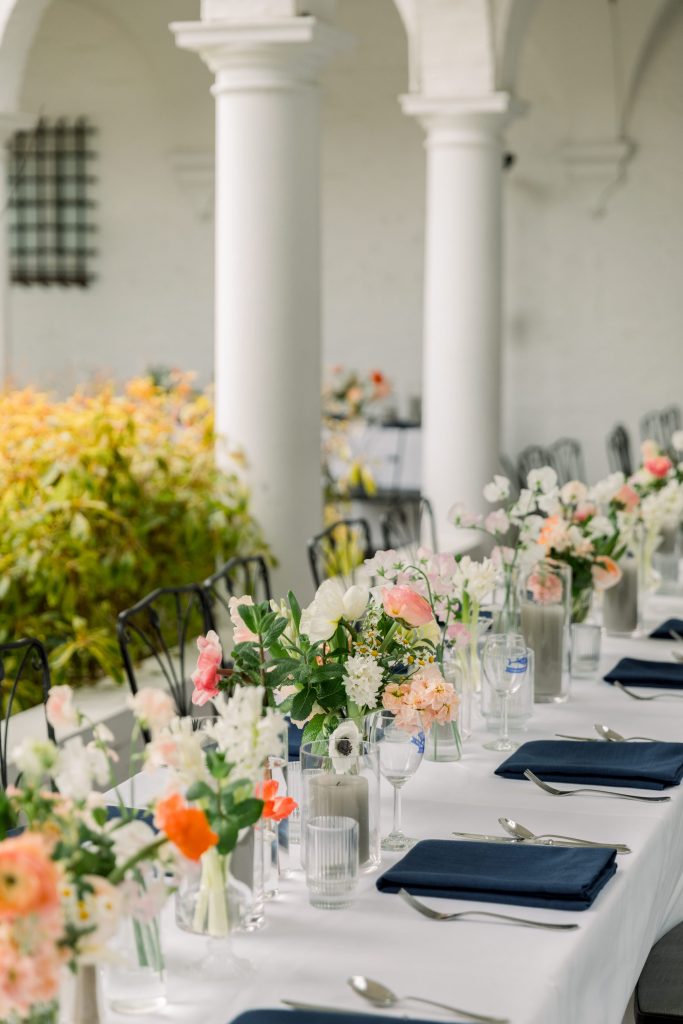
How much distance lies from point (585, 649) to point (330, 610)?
49.6 inches

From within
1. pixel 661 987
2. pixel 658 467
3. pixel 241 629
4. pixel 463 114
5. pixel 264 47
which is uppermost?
pixel 463 114

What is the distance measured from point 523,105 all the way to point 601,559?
12.8 ft

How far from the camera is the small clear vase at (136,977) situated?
5.44ft

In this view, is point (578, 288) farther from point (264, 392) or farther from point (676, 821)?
point (676, 821)

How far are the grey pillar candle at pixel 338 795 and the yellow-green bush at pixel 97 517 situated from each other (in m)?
2.37

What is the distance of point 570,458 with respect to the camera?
1068cm

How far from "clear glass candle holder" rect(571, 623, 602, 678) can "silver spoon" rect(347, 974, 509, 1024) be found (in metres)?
1.73

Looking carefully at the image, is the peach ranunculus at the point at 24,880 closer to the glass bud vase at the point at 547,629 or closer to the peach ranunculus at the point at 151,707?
the peach ranunculus at the point at 151,707

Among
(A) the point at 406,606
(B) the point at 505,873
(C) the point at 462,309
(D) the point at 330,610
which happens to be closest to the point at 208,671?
(D) the point at 330,610

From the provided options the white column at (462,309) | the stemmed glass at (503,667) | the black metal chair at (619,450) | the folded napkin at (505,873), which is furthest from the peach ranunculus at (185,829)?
the black metal chair at (619,450)

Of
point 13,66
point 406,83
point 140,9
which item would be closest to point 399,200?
point 406,83

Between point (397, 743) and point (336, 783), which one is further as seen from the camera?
point (397, 743)

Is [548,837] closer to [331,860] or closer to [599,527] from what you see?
[331,860]

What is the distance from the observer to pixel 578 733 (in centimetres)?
290
